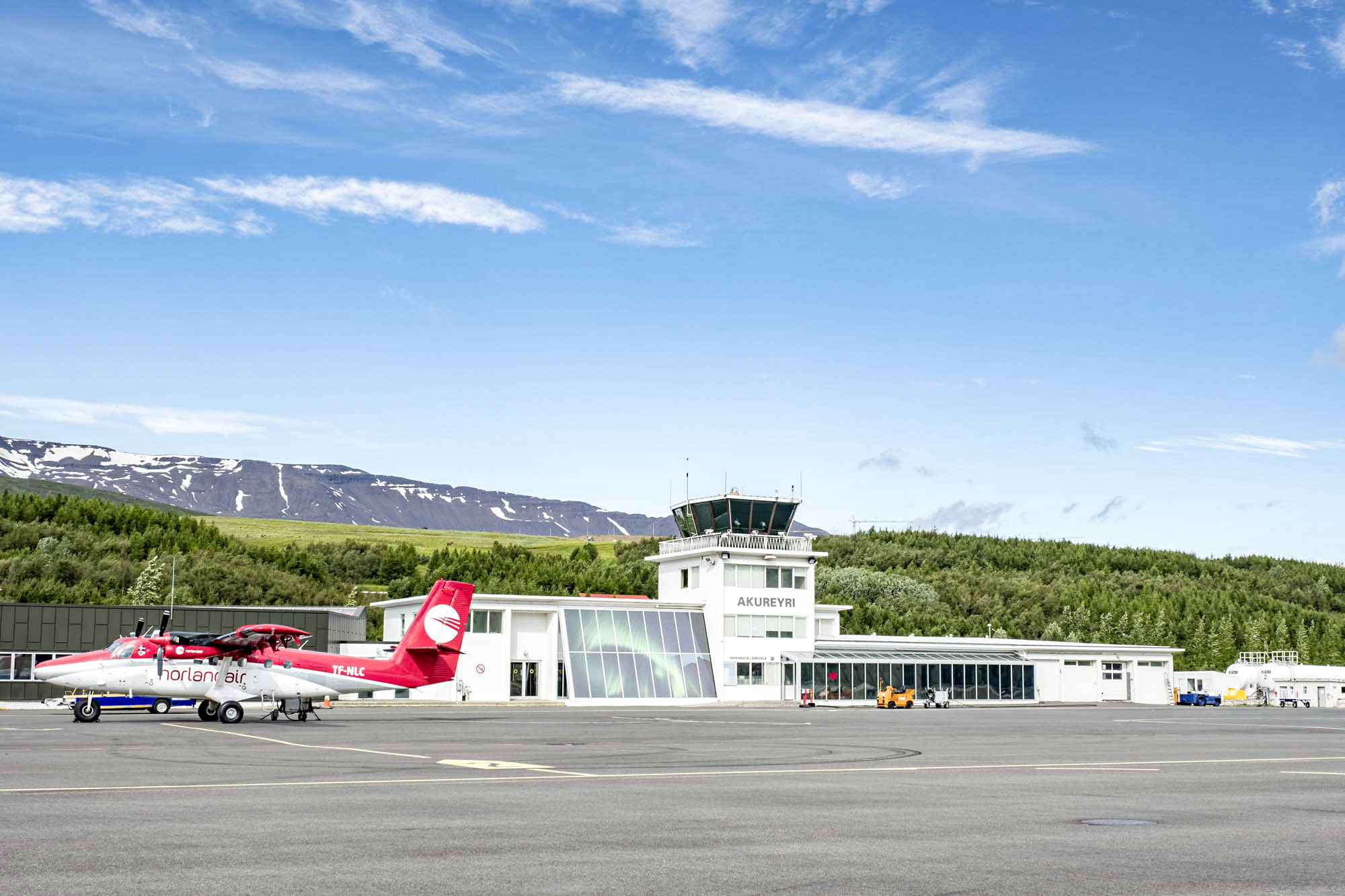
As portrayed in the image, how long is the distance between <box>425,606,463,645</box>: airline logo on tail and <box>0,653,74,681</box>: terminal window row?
34.7 meters

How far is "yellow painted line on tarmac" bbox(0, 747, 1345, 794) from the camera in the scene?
1930 centimetres

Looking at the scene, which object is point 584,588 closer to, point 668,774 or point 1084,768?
point 1084,768

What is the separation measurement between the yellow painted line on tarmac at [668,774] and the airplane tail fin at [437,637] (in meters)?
30.3

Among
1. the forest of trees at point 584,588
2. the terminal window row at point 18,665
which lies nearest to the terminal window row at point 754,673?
the terminal window row at point 18,665

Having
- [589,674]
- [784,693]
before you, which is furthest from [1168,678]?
[589,674]

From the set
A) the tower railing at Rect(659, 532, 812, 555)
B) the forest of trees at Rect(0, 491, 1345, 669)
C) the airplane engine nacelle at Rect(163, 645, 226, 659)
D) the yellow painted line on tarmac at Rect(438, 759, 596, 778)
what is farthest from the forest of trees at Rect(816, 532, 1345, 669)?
the yellow painted line on tarmac at Rect(438, 759, 596, 778)

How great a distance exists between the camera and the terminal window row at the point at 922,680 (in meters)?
87.1

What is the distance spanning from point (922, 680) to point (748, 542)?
1618 cm

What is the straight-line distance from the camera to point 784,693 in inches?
3438

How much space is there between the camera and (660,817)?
15.9 m

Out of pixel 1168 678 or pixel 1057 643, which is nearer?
pixel 1057 643

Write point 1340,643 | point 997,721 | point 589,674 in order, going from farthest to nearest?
point 1340,643, point 589,674, point 997,721

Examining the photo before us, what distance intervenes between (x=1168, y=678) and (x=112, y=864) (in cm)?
10648

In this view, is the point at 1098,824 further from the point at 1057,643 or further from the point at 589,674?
the point at 1057,643
